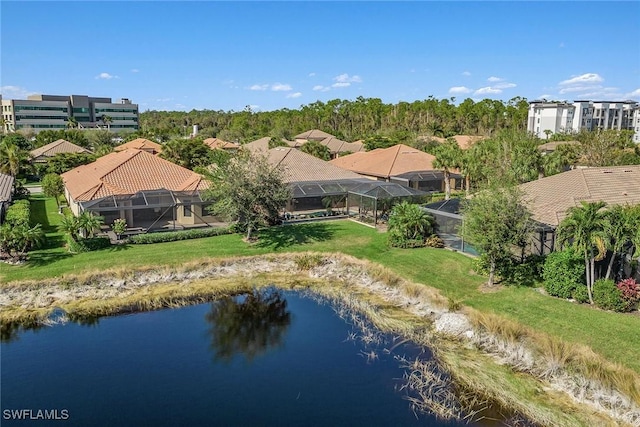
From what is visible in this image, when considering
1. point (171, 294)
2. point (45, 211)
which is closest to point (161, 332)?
point (171, 294)

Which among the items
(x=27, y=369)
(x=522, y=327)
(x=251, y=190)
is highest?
(x=251, y=190)

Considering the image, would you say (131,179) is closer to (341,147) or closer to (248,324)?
(248,324)

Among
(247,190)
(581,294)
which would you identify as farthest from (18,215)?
(581,294)

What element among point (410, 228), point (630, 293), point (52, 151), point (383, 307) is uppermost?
point (52, 151)

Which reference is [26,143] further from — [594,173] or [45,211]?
[594,173]

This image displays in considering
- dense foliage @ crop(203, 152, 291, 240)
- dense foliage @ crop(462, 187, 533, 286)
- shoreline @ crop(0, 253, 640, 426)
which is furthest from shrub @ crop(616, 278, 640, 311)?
dense foliage @ crop(203, 152, 291, 240)

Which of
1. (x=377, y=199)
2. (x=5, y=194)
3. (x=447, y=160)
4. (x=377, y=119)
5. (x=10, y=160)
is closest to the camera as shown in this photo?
(x=377, y=199)

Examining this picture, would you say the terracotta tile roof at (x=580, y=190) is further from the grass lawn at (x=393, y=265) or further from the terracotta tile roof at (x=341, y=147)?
the terracotta tile roof at (x=341, y=147)
